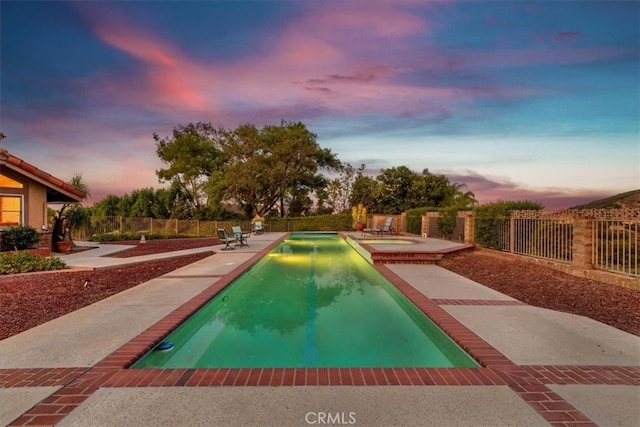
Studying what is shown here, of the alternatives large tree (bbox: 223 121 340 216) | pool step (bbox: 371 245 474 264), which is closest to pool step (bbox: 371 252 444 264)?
pool step (bbox: 371 245 474 264)

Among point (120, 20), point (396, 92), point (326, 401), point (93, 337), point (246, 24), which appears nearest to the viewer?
point (326, 401)

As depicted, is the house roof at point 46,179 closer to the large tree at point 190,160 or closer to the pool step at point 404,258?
the pool step at point 404,258

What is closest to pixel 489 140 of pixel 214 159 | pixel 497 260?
pixel 497 260

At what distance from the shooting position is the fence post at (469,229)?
1452cm

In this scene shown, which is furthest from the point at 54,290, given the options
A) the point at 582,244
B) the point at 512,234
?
the point at 512,234

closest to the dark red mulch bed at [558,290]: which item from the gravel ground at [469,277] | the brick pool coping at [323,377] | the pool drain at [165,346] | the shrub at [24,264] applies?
the gravel ground at [469,277]

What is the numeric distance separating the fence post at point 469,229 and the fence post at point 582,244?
19.1 ft

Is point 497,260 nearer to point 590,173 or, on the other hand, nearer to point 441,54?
point 590,173

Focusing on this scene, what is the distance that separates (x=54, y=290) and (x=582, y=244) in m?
11.4

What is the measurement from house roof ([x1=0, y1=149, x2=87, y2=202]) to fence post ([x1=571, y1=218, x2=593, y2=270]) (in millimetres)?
16844

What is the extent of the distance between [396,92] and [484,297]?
470 inches

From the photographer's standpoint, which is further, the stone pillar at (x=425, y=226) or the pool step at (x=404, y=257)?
the stone pillar at (x=425, y=226)

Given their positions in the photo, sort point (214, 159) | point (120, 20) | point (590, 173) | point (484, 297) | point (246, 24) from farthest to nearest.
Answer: point (214, 159)
point (590, 173)
point (246, 24)
point (120, 20)
point (484, 297)

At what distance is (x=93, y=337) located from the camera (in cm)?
420
